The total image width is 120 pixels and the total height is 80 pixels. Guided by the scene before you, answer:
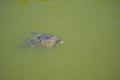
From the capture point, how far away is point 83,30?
1.99 metres

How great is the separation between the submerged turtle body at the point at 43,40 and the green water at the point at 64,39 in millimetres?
57

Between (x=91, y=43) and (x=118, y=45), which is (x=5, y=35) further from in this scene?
(x=118, y=45)

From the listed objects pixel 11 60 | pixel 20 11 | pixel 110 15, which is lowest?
pixel 11 60

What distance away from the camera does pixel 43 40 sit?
1.92 m

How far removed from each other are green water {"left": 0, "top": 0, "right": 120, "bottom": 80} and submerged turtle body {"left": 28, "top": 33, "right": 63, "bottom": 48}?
0.19 ft

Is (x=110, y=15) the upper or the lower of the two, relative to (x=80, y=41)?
upper

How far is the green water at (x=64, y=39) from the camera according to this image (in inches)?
75.3

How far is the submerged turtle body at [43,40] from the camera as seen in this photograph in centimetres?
192

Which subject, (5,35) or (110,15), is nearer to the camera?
(5,35)

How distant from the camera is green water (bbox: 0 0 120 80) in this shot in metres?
1.91

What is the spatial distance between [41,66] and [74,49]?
46cm

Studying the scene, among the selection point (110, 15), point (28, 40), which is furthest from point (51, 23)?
point (110, 15)

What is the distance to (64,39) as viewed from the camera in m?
1.96

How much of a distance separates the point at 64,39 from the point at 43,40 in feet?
0.85
